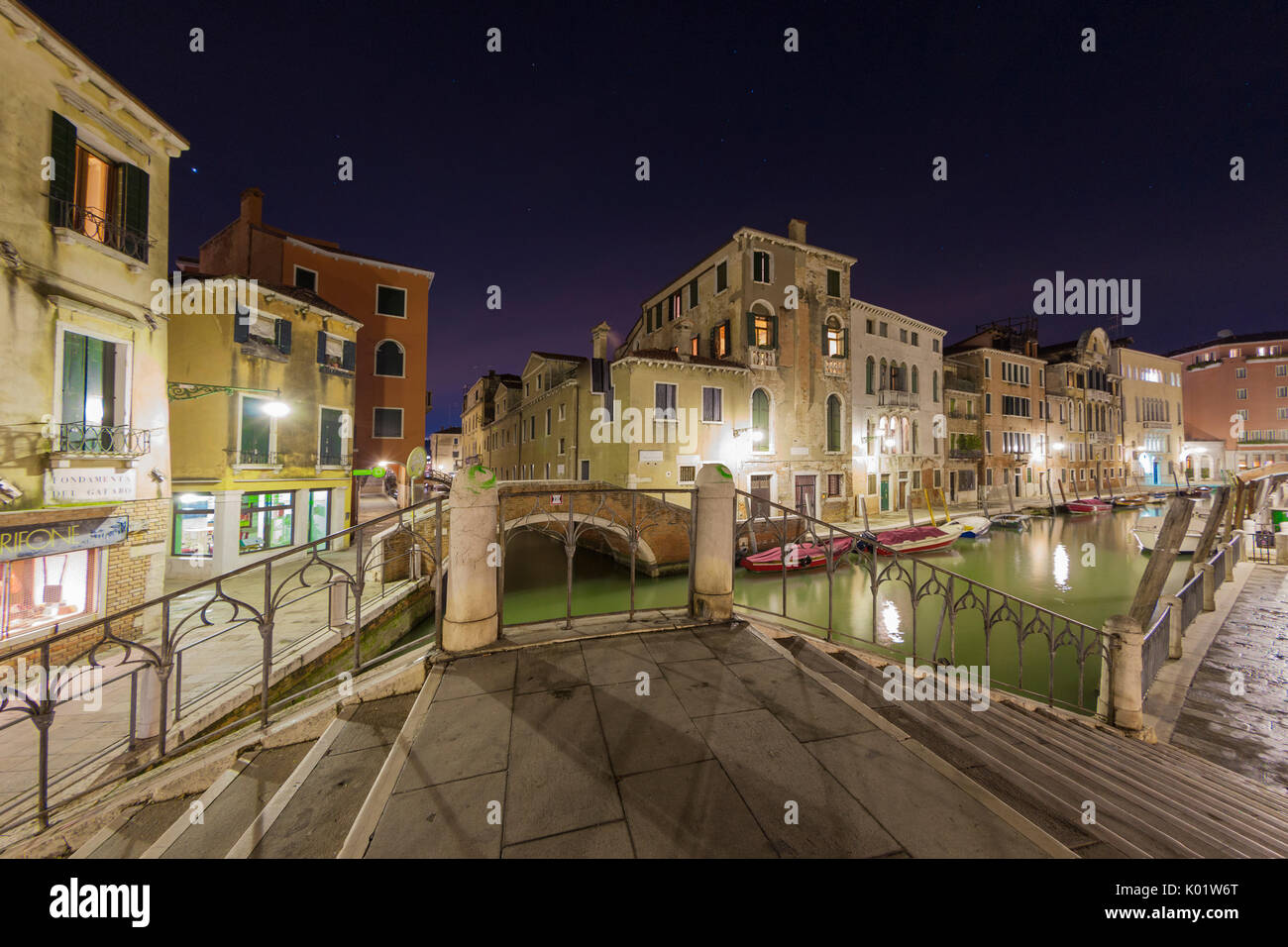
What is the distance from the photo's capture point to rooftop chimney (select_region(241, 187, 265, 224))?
1806cm

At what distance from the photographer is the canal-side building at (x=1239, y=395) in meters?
50.3

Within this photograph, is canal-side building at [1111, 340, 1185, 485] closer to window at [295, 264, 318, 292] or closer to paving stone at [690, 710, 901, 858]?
paving stone at [690, 710, 901, 858]

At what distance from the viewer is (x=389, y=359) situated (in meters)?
20.7

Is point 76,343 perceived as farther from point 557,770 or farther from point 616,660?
point 557,770

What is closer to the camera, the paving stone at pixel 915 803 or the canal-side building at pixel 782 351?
the paving stone at pixel 915 803

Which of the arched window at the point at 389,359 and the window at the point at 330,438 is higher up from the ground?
the arched window at the point at 389,359

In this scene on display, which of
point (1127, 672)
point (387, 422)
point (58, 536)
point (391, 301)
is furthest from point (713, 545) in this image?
point (391, 301)

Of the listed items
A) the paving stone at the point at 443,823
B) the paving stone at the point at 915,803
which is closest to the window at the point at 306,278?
the paving stone at the point at 443,823

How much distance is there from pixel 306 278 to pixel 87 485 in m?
14.2

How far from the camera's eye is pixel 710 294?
25453mm

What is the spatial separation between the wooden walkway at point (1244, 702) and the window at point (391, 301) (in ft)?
84.4

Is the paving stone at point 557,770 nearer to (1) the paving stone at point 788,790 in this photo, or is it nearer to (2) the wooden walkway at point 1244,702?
(1) the paving stone at point 788,790
